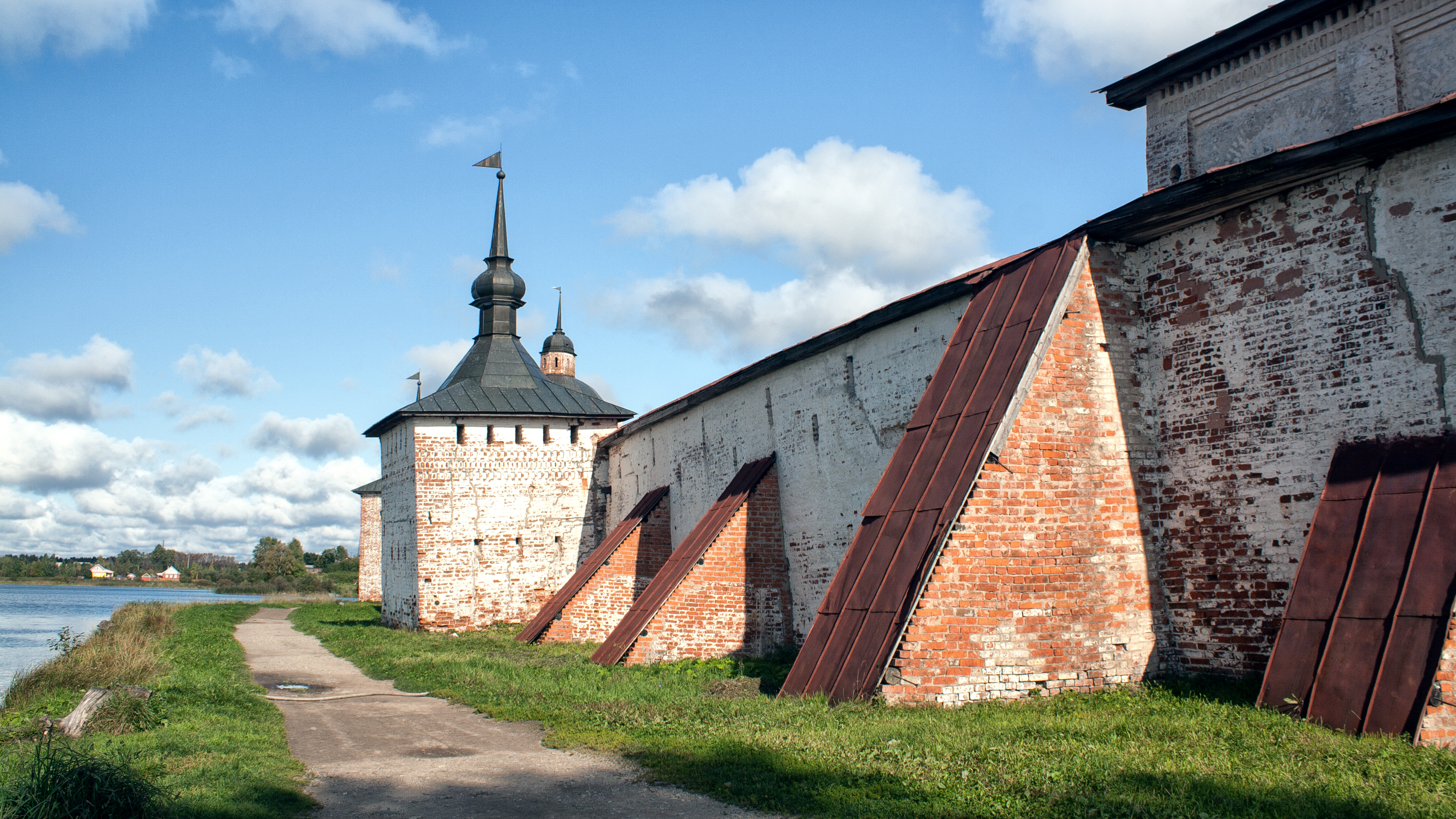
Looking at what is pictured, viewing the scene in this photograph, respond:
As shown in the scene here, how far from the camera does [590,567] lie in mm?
17484

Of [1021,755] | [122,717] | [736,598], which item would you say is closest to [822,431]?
[736,598]

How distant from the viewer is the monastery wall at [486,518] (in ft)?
71.2

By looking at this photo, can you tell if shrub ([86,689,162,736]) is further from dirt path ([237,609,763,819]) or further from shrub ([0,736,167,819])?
shrub ([0,736,167,819])

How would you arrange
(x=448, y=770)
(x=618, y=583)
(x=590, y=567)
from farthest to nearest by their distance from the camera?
(x=618, y=583) < (x=590, y=567) < (x=448, y=770)

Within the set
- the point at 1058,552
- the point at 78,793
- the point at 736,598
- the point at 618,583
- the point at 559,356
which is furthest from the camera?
the point at 559,356

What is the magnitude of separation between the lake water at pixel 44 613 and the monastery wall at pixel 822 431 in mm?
10269

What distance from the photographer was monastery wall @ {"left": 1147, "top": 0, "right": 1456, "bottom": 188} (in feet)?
34.0

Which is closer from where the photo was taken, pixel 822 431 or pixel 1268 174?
pixel 1268 174

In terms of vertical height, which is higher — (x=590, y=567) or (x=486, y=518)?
(x=486, y=518)

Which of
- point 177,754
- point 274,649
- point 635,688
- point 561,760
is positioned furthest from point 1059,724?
point 274,649

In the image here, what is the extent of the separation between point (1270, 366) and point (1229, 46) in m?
6.21

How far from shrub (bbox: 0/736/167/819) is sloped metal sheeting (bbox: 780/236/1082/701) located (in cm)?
489

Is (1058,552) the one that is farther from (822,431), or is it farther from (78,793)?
(78,793)

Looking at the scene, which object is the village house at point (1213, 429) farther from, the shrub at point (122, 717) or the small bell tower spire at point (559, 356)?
the small bell tower spire at point (559, 356)
